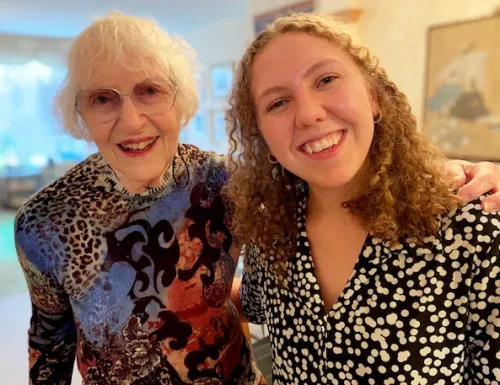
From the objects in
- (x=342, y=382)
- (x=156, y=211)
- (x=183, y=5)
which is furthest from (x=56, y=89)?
(x=183, y=5)

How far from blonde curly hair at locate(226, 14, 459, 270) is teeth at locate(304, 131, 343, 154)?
13cm

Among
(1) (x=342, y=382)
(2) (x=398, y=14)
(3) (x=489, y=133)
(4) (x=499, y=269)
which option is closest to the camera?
(4) (x=499, y=269)

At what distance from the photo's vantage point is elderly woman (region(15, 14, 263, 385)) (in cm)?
97

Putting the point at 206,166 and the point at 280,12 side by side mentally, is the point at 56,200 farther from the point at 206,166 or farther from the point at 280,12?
the point at 280,12

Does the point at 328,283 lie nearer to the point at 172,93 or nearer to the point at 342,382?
the point at 342,382

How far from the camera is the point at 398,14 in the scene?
113 inches

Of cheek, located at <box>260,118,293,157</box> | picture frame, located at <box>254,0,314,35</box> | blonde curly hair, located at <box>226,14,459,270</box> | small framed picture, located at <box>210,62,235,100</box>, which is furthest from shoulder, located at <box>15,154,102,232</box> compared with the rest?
small framed picture, located at <box>210,62,235,100</box>

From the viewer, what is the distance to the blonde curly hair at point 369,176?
0.84 m

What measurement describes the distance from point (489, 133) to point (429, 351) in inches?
84.4

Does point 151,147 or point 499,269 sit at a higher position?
point 151,147

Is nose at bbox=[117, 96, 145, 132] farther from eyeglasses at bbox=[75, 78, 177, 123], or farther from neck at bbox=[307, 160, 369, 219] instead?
neck at bbox=[307, 160, 369, 219]

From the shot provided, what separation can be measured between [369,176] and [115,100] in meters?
0.62

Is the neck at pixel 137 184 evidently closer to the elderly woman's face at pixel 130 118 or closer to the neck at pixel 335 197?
the elderly woman's face at pixel 130 118

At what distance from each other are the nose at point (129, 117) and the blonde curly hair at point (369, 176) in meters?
0.23
